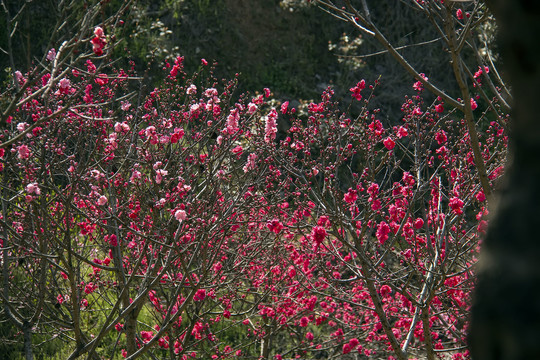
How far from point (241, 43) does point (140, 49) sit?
1.64 meters

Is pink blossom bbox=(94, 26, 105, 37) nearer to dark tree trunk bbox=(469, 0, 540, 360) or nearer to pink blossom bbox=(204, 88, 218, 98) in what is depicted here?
pink blossom bbox=(204, 88, 218, 98)

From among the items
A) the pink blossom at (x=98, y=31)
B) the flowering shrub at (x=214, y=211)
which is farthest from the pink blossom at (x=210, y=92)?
the pink blossom at (x=98, y=31)

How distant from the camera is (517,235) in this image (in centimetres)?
61

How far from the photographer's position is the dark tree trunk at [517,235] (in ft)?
1.91

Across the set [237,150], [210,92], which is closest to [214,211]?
[237,150]

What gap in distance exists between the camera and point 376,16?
420 inches

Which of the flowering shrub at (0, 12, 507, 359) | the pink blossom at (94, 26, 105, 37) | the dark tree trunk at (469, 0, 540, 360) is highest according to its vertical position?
the dark tree trunk at (469, 0, 540, 360)

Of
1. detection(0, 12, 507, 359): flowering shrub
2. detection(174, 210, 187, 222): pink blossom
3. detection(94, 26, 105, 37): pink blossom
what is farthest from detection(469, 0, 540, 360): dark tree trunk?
detection(174, 210, 187, 222): pink blossom

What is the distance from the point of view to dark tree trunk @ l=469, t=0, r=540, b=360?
0.58 m

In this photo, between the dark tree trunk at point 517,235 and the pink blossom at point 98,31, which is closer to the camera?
the dark tree trunk at point 517,235

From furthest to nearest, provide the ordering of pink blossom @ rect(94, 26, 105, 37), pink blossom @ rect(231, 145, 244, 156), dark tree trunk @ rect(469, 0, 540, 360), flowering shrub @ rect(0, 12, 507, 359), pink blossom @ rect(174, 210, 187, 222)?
1. pink blossom @ rect(231, 145, 244, 156)
2. flowering shrub @ rect(0, 12, 507, 359)
3. pink blossom @ rect(174, 210, 187, 222)
4. pink blossom @ rect(94, 26, 105, 37)
5. dark tree trunk @ rect(469, 0, 540, 360)

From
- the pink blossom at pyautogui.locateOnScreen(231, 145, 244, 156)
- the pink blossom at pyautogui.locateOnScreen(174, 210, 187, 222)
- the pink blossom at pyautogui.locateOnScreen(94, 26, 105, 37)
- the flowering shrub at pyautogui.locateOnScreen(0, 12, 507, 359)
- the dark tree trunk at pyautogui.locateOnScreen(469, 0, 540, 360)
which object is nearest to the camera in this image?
the dark tree trunk at pyautogui.locateOnScreen(469, 0, 540, 360)

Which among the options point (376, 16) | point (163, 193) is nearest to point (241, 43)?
point (376, 16)

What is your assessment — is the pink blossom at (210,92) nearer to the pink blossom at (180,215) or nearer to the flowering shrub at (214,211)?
the flowering shrub at (214,211)
